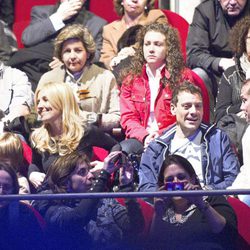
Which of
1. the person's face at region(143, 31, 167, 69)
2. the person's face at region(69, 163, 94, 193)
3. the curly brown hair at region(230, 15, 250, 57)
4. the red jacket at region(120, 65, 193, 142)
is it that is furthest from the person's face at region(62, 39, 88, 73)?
the person's face at region(69, 163, 94, 193)

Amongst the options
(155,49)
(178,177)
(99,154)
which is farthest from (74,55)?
A: (178,177)

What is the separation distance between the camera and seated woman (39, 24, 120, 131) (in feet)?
30.8

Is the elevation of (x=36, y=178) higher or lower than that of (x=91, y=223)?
lower

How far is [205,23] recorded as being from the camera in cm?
1003

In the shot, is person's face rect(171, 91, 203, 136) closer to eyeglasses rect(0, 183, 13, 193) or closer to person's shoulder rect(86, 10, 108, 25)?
person's shoulder rect(86, 10, 108, 25)

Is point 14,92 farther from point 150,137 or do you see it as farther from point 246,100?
point 246,100

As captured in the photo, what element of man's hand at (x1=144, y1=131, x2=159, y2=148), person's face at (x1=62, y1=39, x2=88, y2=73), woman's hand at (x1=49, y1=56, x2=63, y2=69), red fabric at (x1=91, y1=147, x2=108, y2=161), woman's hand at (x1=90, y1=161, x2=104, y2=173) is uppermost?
person's face at (x1=62, y1=39, x2=88, y2=73)

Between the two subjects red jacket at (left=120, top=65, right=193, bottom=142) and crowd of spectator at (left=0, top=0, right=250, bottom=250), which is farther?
red jacket at (left=120, top=65, right=193, bottom=142)

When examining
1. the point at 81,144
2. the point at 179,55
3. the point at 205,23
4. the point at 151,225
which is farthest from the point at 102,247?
the point at 205,23

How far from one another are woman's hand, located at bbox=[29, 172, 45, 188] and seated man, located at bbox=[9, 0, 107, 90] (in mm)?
1834

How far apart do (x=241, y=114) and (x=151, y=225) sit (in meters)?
3.13

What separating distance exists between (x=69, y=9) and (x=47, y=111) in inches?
72.7

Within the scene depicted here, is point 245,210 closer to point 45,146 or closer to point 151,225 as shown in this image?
point 151,225

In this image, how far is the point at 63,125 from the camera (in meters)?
8.72
